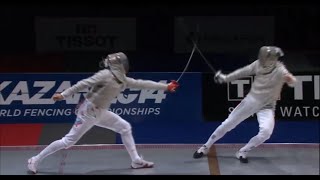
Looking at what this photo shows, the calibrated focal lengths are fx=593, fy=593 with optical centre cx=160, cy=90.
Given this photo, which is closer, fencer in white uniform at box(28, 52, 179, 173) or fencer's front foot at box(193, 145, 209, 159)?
fencer in white uniform at box(28, 52, 179, 173)

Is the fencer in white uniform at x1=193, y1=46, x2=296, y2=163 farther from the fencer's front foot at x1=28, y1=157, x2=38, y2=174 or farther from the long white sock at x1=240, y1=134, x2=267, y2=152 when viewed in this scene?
the fencer's front foot at x1=28, y1=157, x2=38, y2=174

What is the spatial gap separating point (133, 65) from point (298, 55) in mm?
3007

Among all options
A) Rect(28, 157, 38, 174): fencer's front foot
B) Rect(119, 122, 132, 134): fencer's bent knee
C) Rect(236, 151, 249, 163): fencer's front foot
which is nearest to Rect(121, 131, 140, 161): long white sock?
Rect(119, 122, 132, 134): fencer's bent knee

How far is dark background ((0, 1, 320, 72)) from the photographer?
36.1 feet

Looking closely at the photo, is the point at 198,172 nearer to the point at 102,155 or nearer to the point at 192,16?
the point at 102,155

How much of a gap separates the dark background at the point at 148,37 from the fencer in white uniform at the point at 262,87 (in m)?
3.66

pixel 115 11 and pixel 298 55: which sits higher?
pixel 115 11

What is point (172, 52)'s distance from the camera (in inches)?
461

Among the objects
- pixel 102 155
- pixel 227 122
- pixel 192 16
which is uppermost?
→ pixel 192 16

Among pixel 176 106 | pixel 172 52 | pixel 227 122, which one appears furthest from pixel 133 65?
pixel 227 122

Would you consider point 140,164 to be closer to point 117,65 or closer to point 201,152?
point 201,152

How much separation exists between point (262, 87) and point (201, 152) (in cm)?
112

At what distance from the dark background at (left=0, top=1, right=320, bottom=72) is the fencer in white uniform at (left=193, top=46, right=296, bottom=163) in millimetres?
3662

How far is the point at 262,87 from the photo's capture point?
22.0ft
